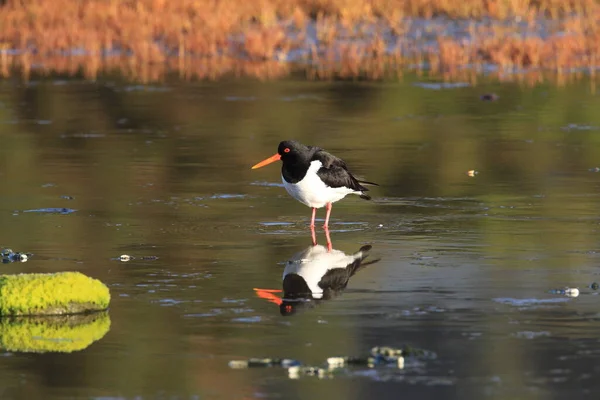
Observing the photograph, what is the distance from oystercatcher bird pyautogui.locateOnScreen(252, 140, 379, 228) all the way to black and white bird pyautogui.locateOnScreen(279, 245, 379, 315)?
1.12 metres

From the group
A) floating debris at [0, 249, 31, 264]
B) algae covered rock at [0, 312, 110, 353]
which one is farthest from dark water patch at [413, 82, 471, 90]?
algae covered rock at [0, 312, 110, 353]

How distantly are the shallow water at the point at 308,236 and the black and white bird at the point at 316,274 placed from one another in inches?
4.2

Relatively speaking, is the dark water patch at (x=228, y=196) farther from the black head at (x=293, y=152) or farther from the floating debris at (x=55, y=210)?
the black head at (x=293, y=152)

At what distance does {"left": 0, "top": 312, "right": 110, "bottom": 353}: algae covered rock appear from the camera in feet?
30.4

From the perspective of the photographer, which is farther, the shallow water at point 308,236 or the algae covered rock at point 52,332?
the algae covered rock at point 52,332

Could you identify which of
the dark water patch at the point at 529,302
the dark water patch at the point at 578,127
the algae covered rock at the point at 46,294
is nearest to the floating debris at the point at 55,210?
the algae covered rock at the point at 46,294

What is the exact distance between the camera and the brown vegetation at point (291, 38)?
1238 inches

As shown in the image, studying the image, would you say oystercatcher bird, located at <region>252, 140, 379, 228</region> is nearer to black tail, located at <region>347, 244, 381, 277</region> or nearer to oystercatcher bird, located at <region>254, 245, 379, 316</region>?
oystercatcher bird, located at <region>254, 245, 379, 316</region>

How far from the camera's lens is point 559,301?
10.5m

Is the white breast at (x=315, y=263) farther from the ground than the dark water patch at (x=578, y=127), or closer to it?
farther from the ground

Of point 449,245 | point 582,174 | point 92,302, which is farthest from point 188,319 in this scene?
point 582,174

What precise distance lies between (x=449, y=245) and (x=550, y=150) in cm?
722

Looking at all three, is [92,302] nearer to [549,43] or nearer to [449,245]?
[449,245]

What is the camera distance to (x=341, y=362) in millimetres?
8789
